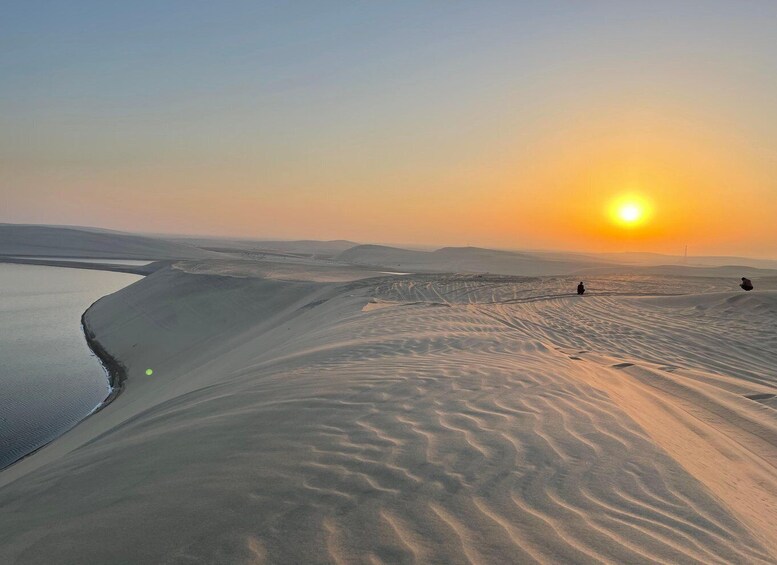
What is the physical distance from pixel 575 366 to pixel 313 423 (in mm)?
3921

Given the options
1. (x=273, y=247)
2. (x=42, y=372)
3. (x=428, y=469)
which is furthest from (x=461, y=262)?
(x=273, y=247)

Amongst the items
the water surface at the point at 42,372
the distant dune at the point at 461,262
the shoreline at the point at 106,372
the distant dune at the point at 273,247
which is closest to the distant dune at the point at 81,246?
the distant dune at the point at 273,247

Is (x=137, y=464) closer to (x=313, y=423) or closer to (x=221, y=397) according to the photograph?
(x=313, y=423)

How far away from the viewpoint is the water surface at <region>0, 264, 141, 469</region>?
8.83 metres

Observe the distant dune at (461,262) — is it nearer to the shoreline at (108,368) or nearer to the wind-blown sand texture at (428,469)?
the shoreline at (108,368)

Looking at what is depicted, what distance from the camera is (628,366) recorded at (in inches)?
264

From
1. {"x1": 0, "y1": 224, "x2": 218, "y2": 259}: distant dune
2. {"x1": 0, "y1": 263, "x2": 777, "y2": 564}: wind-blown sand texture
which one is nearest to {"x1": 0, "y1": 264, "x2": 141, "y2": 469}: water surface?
Result: {"x1": 0, "y1": 263, "x2": 777, "y2": 564}: wind-blown sand texture

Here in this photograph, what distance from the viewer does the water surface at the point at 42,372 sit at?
8.83 m

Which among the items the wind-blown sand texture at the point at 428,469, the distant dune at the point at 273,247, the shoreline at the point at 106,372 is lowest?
the shoreline at the point at 106,372

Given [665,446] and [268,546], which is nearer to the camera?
[268,546]

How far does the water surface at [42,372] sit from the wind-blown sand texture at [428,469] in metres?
2.24

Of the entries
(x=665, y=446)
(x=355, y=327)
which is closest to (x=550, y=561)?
(x=665, y=446)

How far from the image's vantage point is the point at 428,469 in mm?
2688

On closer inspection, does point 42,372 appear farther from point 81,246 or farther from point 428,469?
point 81,246
